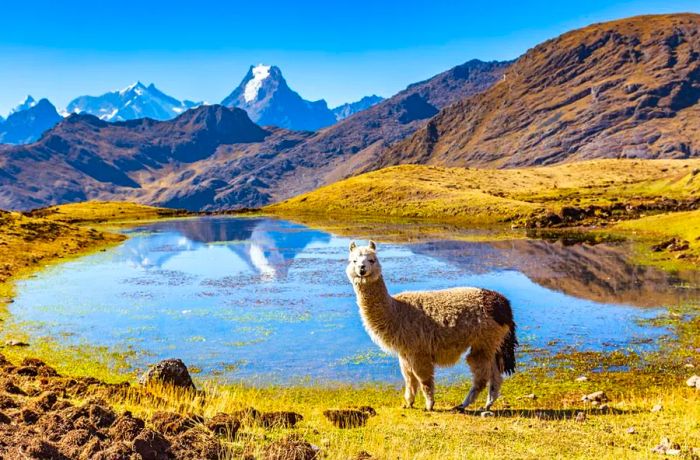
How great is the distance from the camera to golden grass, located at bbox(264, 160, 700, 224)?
116m

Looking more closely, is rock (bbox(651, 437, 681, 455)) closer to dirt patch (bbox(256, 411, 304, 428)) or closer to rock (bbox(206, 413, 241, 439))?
dirt patch (bbox(256, 411, 304, 428))

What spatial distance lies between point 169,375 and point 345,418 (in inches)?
263

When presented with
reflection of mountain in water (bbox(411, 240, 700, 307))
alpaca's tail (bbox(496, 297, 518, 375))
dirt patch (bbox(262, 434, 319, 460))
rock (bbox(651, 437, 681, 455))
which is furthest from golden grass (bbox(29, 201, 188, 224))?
rock (bbox(651, 437, 681, 455))

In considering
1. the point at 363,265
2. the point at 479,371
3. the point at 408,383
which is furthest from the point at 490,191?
the point at 363,265

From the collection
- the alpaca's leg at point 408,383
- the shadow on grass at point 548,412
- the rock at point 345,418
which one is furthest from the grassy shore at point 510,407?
the alpaca's leg at point 408,383

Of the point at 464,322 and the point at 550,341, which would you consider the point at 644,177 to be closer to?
the point at 550,341

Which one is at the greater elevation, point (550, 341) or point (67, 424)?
point (67, 424)

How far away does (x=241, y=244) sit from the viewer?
277 ft

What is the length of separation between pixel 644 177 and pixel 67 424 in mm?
186639

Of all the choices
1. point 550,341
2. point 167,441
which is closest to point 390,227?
point 550,341

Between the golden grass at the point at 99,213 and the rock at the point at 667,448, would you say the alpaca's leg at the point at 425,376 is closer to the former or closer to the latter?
the rock at the point at 667,448

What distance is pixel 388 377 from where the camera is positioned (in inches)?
930

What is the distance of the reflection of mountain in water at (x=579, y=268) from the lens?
127 ft

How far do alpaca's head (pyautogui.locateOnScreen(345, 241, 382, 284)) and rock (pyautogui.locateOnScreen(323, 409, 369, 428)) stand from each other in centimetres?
391
